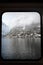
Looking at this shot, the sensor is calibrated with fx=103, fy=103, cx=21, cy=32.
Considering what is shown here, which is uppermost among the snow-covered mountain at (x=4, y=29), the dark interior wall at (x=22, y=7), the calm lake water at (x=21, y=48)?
the dark interior wall at (x=22, y=7)

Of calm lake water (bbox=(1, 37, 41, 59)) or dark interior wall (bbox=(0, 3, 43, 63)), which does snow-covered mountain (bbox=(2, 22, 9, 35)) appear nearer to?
calm lake water (bbox=(1, 37, 41, 59))

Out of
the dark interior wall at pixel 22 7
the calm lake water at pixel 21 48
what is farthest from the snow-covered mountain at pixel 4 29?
the dark interior wall at pixel 22 7

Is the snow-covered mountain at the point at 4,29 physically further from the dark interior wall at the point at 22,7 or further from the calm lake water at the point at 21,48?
the dark interior wall at the point at 22,7

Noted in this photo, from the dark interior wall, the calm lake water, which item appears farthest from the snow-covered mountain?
the dark interior wall

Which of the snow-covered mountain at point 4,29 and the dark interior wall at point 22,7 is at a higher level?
the dark interior wall at point 22,7

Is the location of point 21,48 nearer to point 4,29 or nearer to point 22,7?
point 4,29

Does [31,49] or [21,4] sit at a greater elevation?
[21,4]

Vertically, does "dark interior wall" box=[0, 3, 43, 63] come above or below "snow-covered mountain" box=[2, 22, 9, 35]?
above

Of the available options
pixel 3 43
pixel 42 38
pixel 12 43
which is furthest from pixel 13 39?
pixel 42 38
